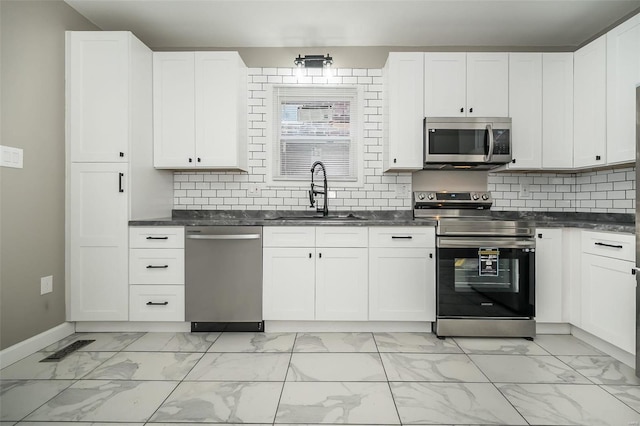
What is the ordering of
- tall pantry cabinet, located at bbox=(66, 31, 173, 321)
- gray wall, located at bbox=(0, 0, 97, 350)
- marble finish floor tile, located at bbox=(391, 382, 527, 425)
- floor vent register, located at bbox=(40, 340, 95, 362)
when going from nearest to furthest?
1. marble finish floor tile, located at bbox=(391, 382, 527, 425)
2. gray wall, located at bbox=(0, 0, 97, 350)
3. floor vent register, located at bbox=(40, 340, 95, 362)
4. tall pantry cabinet, located at bbox=(66, 31, 173, 321)

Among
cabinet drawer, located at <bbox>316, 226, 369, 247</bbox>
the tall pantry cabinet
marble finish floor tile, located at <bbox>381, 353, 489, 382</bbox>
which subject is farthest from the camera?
cabinet drawer, located at <bbox>316, 226, 369, 247</bbox>

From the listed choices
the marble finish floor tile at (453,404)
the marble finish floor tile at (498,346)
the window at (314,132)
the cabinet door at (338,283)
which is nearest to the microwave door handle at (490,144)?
the window at (314,132)

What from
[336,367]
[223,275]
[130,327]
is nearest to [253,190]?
[223,275]

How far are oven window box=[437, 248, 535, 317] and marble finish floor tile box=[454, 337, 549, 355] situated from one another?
194mm

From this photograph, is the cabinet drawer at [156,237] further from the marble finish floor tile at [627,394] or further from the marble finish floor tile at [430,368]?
the marble finish floor tile at [627,394]

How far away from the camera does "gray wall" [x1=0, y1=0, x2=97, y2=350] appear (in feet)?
7.29

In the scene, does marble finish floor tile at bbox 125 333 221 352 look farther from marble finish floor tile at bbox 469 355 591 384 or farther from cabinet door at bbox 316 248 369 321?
marble finish floor tile at bbox 469 355 591 384

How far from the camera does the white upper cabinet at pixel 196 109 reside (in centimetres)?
311

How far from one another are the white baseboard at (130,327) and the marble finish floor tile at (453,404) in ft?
6.02

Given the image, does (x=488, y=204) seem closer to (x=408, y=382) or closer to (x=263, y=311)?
(x=408, y=382)

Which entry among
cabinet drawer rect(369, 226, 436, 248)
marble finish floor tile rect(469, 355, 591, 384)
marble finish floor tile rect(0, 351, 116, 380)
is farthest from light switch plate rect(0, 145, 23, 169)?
marble finish floor tile rect(469, 355, 591, 384)

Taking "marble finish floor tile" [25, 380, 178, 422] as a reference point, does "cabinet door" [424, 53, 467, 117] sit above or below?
above

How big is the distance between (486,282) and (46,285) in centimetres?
339

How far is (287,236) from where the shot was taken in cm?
283
